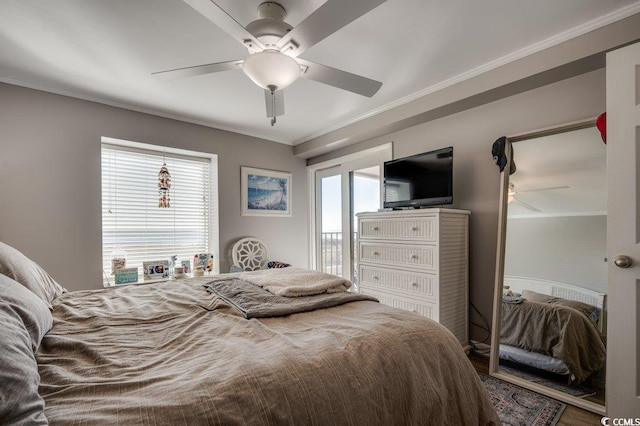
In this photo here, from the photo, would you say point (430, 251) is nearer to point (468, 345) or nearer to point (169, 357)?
point (468, 345)

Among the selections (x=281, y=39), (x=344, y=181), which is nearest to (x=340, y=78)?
(x=281, y=39)

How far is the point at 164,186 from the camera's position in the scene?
3.40 m

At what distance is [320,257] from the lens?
448 centimetres

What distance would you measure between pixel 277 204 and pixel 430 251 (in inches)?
94.4

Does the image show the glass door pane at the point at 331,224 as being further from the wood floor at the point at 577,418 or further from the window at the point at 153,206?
the wood floor at the point at 577,418

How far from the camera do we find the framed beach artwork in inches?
154

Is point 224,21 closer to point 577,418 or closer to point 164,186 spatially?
point 164,186

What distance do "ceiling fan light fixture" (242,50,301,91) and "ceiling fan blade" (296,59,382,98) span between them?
3.4 inches

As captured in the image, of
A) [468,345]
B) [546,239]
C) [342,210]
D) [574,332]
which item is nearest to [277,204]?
[342,210]

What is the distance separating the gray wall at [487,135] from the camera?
213 cm

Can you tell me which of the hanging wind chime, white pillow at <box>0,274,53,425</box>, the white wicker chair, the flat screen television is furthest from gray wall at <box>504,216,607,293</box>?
the hanging wind chime

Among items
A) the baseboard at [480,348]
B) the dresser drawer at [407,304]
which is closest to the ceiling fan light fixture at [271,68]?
the dresser drawer at [407,304]

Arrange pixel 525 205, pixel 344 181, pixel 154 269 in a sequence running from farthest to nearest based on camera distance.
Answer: pixel 344 181 < pixel 154 269 < pixel 525 205

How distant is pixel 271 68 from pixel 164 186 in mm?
2430
